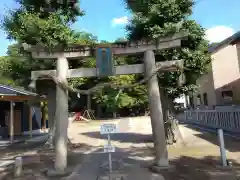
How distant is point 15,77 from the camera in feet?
42.8

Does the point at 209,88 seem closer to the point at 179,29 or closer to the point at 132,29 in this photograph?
the point at 132,29

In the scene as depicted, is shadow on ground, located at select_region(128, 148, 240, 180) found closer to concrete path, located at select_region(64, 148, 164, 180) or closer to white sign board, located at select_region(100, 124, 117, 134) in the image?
concrete path, located at select_region(64, 148, 164, 180)

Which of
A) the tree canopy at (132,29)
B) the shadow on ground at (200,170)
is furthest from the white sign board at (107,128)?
the tree canopy at (132,29)

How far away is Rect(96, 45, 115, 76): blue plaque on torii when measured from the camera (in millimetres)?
7563

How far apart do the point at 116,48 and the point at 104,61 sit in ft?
2.00

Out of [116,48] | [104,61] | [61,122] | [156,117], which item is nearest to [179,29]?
[116,48]

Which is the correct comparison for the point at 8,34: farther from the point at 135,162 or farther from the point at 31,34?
the point at 135,162

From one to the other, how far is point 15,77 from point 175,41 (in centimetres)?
907

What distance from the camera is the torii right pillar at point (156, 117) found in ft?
23.3

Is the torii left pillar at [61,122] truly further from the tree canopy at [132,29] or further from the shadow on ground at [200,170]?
the shadow on ground at [200,170]

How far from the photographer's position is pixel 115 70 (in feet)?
25.1

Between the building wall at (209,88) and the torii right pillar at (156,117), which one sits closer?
the torii right pillar at (156,117)

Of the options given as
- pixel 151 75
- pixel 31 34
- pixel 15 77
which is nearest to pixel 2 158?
pixel 15 77

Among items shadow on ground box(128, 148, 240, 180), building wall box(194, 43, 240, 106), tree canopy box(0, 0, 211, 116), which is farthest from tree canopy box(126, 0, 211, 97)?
building wall box(194, 43, 240, 106)
